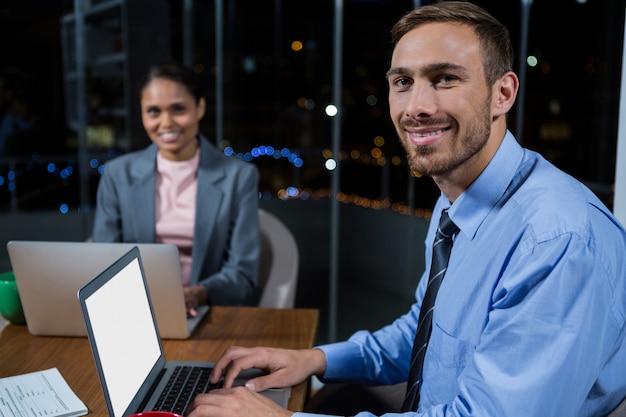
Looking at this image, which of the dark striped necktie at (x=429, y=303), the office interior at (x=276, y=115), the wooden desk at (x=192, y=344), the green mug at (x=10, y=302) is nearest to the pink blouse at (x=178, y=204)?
the wooden desk at (x=192, y=344)

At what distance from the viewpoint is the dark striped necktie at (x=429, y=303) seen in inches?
56.0

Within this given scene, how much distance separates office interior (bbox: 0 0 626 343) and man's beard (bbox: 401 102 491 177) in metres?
3.05

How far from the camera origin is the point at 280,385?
57.4 inches

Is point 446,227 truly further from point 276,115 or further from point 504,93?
point 276,115

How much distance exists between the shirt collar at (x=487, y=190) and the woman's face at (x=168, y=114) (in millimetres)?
1413

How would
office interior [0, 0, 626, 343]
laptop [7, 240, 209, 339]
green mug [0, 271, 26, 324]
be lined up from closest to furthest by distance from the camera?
1. laptop [7, 240, 209, 339]
2. green mug [0, 271, 26, 324]
3. office interior [0, 0, 626, 343]

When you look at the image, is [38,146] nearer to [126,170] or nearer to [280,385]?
[126,170]

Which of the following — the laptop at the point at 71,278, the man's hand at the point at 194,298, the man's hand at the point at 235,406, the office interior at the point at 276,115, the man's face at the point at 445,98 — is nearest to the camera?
the man's hand at the point at 235,406

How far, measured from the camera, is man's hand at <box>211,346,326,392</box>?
1.44 meters

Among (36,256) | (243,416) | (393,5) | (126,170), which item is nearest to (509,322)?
(243,416)

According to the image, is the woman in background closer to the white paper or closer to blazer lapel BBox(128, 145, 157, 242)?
blazer lapel BBox(128, 145, 157, 242)

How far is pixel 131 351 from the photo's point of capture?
50.4 inches


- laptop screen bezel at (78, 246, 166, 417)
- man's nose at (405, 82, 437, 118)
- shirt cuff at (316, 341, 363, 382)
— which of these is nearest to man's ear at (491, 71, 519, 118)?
man's nose at (405, 82, 437, 118)

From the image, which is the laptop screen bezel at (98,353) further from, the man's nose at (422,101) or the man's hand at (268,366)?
the man's nose at (422,101)
